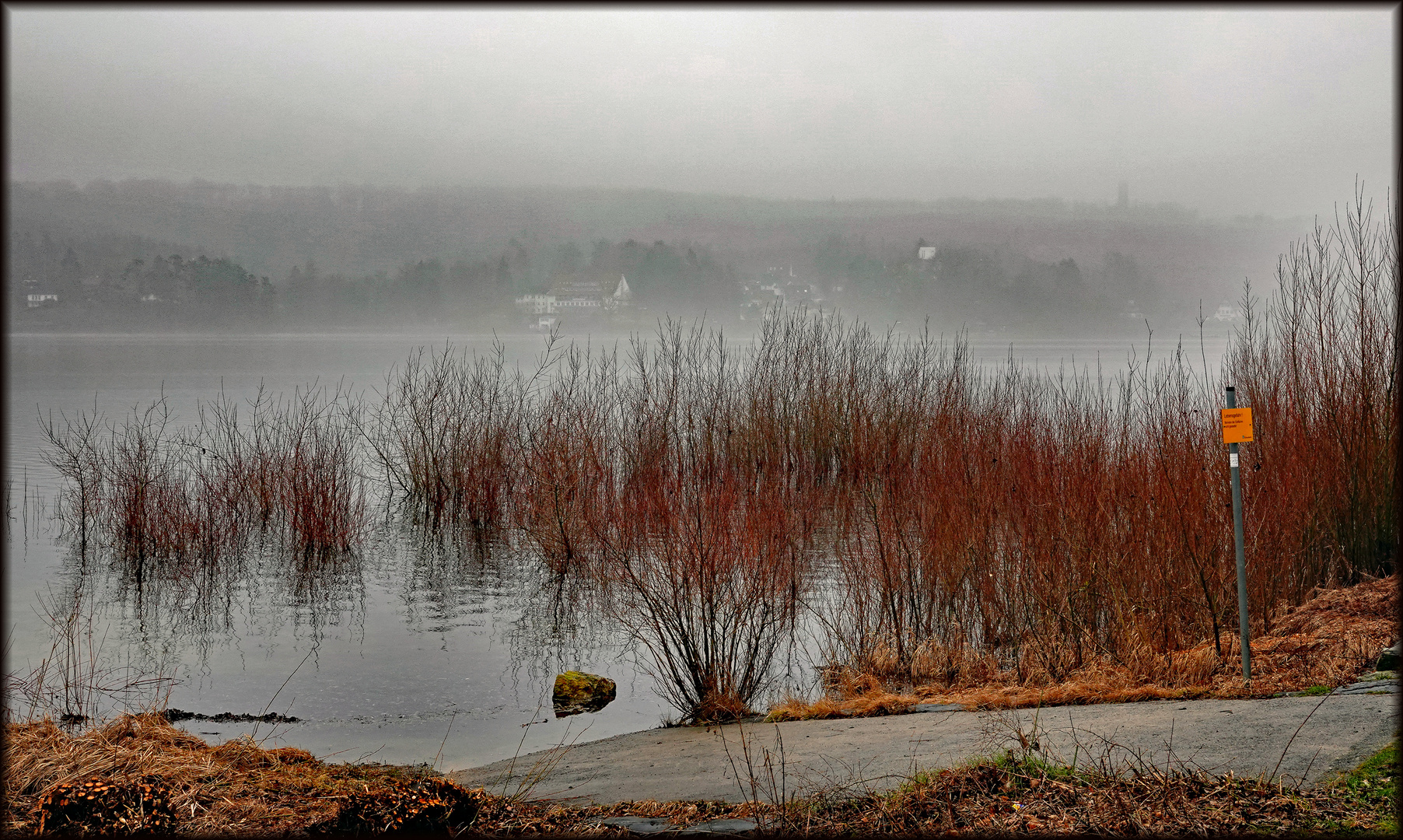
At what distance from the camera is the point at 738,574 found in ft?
33.2

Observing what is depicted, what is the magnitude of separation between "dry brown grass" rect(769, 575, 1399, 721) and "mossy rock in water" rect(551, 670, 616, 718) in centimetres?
219

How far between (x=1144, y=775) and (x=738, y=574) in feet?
16.9

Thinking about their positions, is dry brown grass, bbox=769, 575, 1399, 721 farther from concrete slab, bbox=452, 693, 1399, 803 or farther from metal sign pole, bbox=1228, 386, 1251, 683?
concrete slab, bbox=452, 693, 1399, 803

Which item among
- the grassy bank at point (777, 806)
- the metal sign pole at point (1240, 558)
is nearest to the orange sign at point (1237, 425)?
the metal sign pole at point (1240, 558)

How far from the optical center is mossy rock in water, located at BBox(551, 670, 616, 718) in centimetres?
1061

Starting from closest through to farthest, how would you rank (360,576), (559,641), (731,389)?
(559,641), (360,576), (731,389)

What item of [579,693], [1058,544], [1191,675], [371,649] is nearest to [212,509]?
[371,649]

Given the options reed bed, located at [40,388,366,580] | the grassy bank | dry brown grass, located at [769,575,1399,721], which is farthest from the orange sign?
reed bed, located at [40,388,366,580]

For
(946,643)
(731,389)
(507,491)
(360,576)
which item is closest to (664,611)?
(946,643)

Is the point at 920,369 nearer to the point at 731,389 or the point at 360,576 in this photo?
the point at 731,389

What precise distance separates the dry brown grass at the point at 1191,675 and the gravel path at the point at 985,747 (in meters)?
0.35

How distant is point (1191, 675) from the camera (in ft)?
28.5

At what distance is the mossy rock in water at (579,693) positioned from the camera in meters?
10.6

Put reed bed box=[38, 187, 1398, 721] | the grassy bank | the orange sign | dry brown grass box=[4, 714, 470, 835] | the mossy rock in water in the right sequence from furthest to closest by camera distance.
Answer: the mossy rock in water
reed bed box=[38, 187, 1398, 721]
the orange sign
dry brown grass box=[4, 714, 470, 835]
the grassy bank
